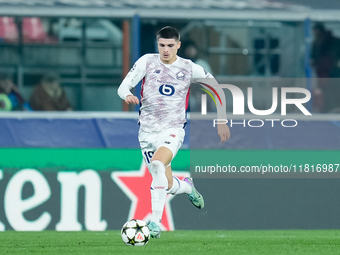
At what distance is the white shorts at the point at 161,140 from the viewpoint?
22.5ft

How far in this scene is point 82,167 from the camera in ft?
28.8

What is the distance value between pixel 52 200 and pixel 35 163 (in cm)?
48

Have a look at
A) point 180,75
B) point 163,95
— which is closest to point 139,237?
point 163,95

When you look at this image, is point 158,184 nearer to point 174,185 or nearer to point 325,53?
point 174,185

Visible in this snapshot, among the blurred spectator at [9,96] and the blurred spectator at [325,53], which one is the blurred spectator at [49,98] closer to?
the blurred spectator at [9,96]

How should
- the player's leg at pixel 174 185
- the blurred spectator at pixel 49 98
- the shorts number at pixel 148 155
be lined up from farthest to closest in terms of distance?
1. the blurred spectator at pixel 49 98
2. the player's leg at pixel 174 185
3. the shorts number at pixel 148 155

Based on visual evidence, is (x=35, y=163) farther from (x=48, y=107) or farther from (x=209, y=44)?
(x=209, y=44)

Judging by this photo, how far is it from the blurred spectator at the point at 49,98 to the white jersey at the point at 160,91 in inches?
129

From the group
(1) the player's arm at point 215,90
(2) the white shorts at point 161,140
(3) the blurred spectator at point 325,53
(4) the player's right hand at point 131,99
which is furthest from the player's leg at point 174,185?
(3) the blurred spectator at point 325,53

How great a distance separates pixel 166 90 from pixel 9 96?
4004mm

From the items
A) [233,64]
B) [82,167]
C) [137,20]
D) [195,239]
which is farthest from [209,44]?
[195,239]

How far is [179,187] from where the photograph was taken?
23.9 feet

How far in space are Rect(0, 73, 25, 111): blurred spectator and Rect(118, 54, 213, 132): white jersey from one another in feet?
12.0

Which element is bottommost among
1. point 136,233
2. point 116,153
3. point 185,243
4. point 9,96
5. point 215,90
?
point 185,243
